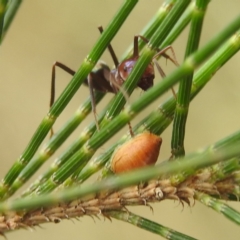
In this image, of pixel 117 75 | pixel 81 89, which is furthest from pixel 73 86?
pixel 81 89

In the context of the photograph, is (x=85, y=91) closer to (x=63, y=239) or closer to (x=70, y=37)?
(x=70, y=37)

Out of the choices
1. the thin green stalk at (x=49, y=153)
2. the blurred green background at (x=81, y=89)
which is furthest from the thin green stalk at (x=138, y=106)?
the blurred green background at (x=81, y=89)

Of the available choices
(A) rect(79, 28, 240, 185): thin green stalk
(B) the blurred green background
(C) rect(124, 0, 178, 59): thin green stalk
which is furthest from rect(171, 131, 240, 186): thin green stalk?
(B) the blurred green background

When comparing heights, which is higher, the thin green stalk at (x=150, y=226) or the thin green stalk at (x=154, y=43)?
the thin green stalk at (x=154, y=43)

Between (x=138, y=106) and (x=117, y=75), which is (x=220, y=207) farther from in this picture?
(x=117, y=75)

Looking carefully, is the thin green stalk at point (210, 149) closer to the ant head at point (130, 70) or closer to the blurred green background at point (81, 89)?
the ant head at point (130, 70)

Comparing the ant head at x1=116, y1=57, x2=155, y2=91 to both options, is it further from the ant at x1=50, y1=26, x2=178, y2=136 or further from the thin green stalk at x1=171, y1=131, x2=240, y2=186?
the thin green stalk at x1=171, y1=131, x2=240, y2=186
